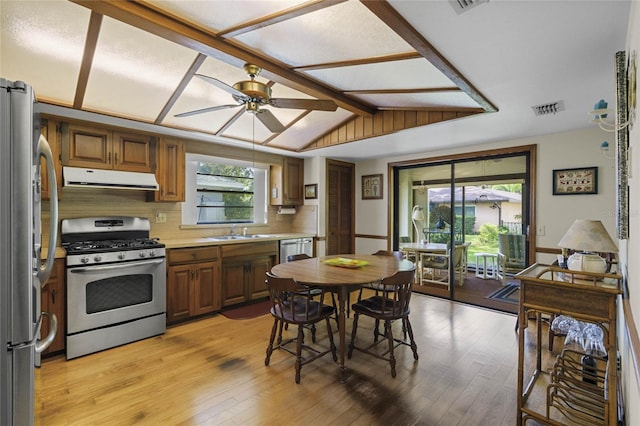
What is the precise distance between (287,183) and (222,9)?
134 inches

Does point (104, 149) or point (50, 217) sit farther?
point (104, 149)

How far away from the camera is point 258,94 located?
86.3 inches

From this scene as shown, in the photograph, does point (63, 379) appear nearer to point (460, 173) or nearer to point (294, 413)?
point (294, 413)

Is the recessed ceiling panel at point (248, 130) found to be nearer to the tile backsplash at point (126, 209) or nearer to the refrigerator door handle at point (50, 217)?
the tile backsplash at point (126, 209)

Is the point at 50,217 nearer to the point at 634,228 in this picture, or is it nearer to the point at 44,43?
the point at 44,43

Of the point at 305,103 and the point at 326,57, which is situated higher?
the point at 326,57

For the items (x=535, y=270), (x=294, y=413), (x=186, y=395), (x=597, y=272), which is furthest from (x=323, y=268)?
(x=597, y=272)

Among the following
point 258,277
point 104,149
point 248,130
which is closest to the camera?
point 104,149

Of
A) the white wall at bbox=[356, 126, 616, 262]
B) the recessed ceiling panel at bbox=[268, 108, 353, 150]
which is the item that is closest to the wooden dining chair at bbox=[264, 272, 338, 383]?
the recessed ceiling panel at bbox=[268, 108, 353, 150]

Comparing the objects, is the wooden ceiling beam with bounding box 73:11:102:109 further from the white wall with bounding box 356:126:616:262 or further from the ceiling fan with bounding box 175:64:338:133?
the white wall with bounding box 356:126:616:262

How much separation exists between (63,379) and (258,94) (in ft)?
8.66

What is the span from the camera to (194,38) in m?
1.91

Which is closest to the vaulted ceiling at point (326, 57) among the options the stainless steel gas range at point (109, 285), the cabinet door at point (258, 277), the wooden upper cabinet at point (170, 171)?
the wooden upper cabinet at point (170, 171)

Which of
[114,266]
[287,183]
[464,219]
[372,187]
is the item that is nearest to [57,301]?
[114,266]
